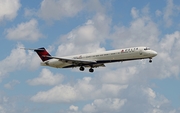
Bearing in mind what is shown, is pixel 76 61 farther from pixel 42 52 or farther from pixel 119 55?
pixel 42 52

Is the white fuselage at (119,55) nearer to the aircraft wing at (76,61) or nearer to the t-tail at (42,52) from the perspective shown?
the aircraft wing at (76,61)

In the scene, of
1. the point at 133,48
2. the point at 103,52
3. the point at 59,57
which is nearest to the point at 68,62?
the point at 59,57

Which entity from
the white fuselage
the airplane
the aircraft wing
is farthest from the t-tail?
the white fuselage

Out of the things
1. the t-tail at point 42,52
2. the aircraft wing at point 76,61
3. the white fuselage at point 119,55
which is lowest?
the white fuselage at point 119,55

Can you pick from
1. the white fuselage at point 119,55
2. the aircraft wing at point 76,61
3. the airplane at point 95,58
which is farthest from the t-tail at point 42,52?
the white fuselage at point 119,55

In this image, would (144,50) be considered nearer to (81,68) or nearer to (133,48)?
(133,48)

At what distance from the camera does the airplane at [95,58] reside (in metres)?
121

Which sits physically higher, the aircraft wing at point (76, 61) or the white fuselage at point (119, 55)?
the aircraft wing at point (76, 61)

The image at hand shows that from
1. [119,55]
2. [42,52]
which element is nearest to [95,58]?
[119,55]

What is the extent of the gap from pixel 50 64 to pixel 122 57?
25.4 m

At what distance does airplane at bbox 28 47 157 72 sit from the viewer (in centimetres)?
12125

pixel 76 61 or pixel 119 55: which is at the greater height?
pixel 76 61

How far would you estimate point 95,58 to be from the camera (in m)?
129

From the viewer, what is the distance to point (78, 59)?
5221 inches
